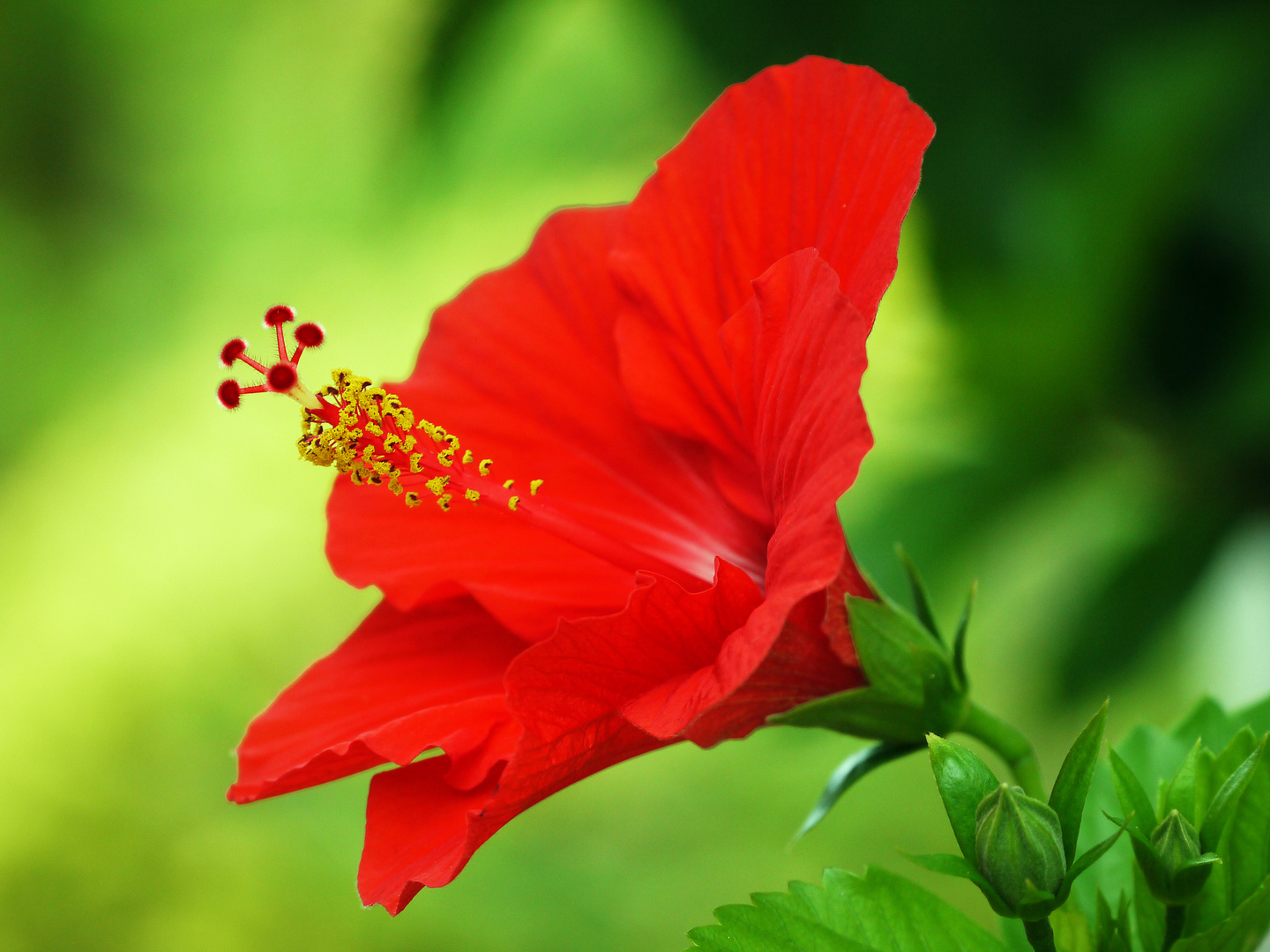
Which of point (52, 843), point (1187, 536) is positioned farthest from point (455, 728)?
point (52, 843)

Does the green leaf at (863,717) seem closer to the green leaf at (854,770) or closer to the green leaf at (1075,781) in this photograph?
the green leaf at (854,770)

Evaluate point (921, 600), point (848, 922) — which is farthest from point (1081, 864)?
point (921, 600)

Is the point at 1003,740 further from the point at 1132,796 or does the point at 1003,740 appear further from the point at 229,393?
the point at 229,393

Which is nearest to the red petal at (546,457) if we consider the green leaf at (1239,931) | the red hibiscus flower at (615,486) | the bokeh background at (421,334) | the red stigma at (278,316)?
the red hibiscus flower at (615,486)

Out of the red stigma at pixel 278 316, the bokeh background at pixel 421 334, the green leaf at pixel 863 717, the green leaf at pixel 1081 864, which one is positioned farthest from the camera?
the bokeh background at pixel 421 334

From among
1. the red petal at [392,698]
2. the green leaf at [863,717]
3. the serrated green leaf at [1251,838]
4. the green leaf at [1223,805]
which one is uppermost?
the red petal at [392,698]

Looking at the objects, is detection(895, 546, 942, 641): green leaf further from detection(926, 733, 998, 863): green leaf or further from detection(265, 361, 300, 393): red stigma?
detection(265, 361, 300, 393): red stigma

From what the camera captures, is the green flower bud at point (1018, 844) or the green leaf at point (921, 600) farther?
the green leaf at point (921, 600)
